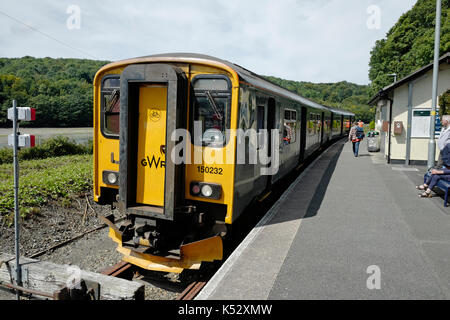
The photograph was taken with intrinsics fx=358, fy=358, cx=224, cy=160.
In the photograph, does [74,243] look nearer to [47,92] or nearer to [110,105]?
[110,105]

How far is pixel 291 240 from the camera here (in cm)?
572

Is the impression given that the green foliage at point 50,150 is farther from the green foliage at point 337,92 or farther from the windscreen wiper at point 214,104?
the green foliage at point 337,92

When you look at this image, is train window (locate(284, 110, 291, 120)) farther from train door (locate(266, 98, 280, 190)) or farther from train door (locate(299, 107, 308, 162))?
train door (locate(299, 107, 308, 162))

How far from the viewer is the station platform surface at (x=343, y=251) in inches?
162

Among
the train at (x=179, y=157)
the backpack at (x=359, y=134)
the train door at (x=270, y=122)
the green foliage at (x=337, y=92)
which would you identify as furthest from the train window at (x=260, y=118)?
the green foliage at (x=337, y=92)

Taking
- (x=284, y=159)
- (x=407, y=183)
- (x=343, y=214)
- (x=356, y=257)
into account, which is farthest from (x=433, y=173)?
(x=356, y=257)

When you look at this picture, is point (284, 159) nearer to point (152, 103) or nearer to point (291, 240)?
point (291, 240)

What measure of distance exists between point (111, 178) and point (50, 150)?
42.4ft

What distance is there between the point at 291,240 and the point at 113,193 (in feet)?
10.1

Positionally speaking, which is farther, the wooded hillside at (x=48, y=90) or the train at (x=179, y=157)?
the wooded hillside at (x=48, y=90)

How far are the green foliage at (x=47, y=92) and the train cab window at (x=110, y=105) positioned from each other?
18349mm

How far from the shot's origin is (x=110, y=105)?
583 centimetres

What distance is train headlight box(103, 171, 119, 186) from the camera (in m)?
5.84

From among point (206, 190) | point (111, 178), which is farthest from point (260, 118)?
point (111, 178)
